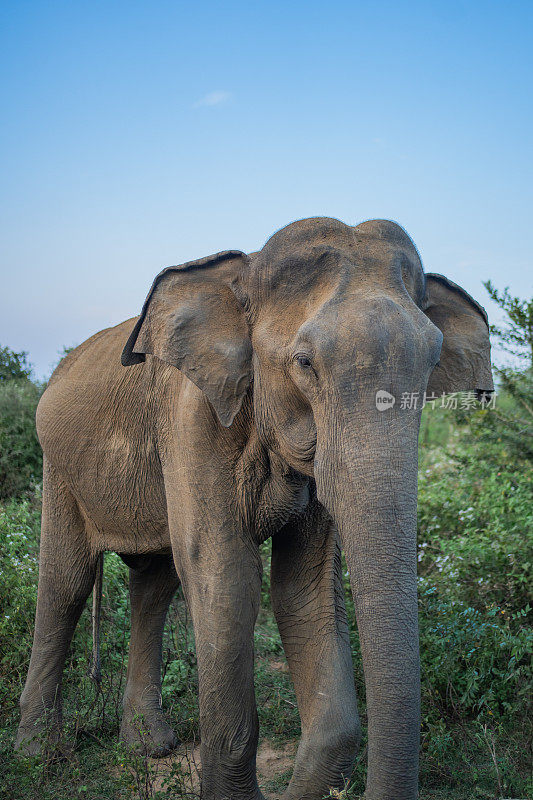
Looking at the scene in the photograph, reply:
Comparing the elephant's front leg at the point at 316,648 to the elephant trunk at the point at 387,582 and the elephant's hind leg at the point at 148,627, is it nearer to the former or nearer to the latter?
the elephant trunk at the point at 387,582

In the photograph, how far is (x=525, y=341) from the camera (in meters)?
7.99

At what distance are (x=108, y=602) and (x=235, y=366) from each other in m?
4.16

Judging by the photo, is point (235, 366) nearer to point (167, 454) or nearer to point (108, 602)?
point (167, 454)

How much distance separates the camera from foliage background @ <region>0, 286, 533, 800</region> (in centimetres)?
420

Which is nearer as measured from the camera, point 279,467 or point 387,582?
point 387,582

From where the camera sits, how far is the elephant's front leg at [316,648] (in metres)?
3.75

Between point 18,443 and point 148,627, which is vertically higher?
point 18,443

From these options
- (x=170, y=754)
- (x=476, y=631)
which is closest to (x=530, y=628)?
(x=476, y=631)

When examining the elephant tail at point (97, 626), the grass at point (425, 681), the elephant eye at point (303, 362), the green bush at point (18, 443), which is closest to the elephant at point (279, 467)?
the elephant eye at point (303, 362)

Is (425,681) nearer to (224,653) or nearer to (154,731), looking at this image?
(154,731)

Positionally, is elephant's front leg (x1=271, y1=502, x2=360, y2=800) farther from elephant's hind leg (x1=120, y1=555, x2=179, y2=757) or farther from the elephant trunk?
elephant's hind leg (x1=120, y1=555, x2=179, y2=757)

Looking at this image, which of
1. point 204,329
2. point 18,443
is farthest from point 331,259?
point 18,443

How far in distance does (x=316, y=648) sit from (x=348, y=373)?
1.78m

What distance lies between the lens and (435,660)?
16.1ft
